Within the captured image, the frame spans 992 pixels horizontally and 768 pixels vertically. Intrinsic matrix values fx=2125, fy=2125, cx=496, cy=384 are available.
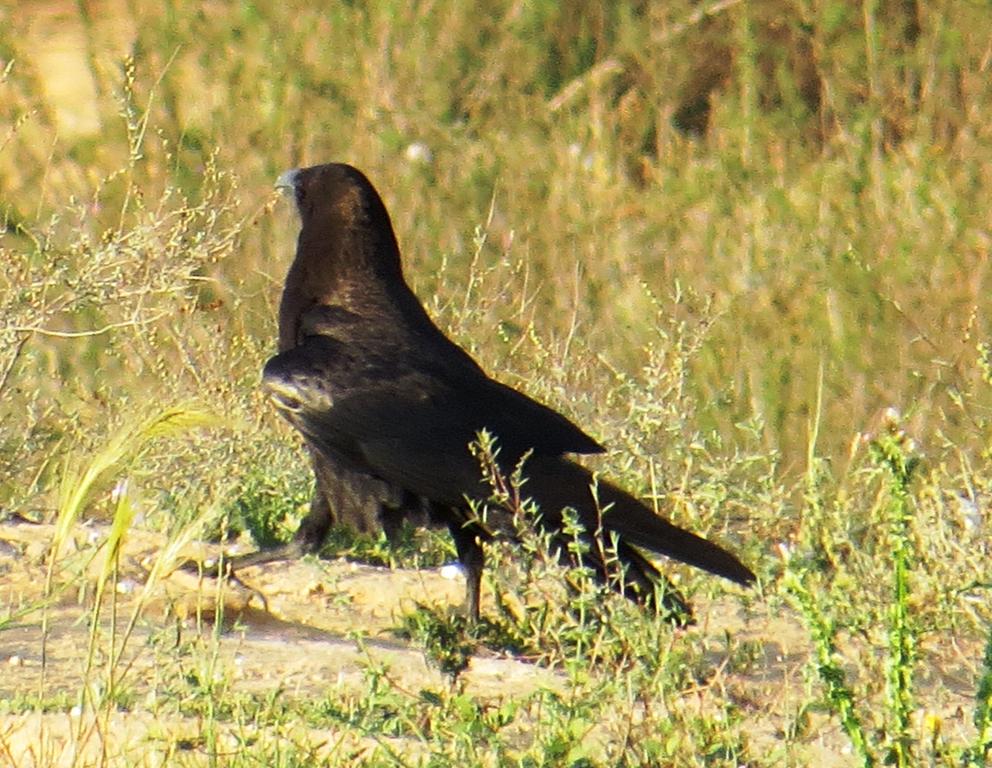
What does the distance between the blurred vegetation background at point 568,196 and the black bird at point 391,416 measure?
302 millimetres

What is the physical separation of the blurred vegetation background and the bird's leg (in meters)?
0.50

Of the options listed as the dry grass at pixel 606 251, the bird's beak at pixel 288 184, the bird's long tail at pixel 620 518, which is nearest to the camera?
the bird's long tail at pixel 620 518

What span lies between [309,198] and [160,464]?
0.89m

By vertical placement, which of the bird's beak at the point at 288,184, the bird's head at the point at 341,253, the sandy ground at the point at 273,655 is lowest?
the sandy ground at the point at 273,655

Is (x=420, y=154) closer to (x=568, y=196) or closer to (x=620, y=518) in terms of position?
(x=568, y=196)

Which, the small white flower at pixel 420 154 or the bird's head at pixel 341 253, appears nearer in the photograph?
the bird's head at pixel 341 253

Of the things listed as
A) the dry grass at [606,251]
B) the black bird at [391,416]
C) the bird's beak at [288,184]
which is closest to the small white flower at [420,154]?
the dry grass at [606,251]

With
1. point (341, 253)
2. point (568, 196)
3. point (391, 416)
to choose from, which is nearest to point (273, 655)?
point (391, 416)

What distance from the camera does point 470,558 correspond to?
5406 mm

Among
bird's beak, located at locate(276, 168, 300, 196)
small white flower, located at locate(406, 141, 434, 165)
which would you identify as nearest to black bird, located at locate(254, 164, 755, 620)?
bird's beak, located at locate(276, 168, 300, 196)

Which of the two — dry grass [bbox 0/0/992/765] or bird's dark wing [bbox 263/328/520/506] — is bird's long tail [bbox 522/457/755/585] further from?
bird's dark wing [bbox 263/328/520/506]

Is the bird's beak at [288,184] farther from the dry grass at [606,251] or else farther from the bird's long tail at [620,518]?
the bird's long tail at [620,518]

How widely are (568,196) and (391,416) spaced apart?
434 cm

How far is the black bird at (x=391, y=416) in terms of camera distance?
17.6 feet
